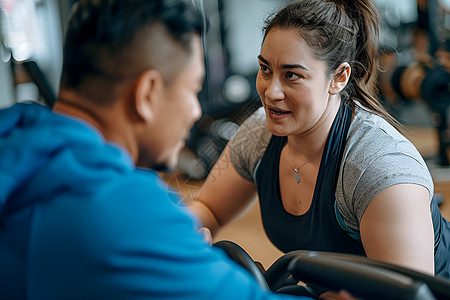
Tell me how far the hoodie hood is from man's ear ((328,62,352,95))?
2.64ft

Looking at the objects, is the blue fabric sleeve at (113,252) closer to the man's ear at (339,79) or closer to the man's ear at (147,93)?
the man's ear at (147,93)

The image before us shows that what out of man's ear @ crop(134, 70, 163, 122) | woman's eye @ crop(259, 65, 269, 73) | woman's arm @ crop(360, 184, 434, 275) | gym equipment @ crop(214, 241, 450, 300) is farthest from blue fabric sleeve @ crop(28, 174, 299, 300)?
woman's eye @ crop(259, 65, 269, 73)

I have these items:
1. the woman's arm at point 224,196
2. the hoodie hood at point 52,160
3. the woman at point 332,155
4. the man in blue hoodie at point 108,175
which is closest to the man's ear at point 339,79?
the woman at point 332,155

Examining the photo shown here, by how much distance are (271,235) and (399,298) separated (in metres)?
0.74

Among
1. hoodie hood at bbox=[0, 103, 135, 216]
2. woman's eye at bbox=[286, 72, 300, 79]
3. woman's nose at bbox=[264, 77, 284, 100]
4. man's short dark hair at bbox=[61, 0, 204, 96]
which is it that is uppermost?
man's short dark hair at bbox=[61, 0, 204, 96]

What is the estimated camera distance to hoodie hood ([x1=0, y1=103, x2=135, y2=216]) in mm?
529

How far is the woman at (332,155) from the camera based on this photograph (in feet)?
3.43

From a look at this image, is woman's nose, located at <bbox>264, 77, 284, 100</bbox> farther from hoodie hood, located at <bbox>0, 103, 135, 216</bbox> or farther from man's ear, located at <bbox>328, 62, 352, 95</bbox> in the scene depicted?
hoodie hood, located at <bbox>0, 103, 135, 216</bbox>

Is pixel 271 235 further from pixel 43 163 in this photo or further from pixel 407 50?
pixel 407 50

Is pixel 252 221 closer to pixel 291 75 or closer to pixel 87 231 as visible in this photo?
pixel 291 75

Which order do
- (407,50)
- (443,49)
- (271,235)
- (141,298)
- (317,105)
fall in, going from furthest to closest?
(407,50)
(443,49)
(271,235)
(317,105)
(141,298)

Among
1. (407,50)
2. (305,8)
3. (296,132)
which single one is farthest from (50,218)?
(407,50)

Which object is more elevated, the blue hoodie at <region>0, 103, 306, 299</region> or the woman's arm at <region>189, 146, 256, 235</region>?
the blue hoodie at <region>0, 103, 306, 299</region>

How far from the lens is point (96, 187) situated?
53 centimetres
